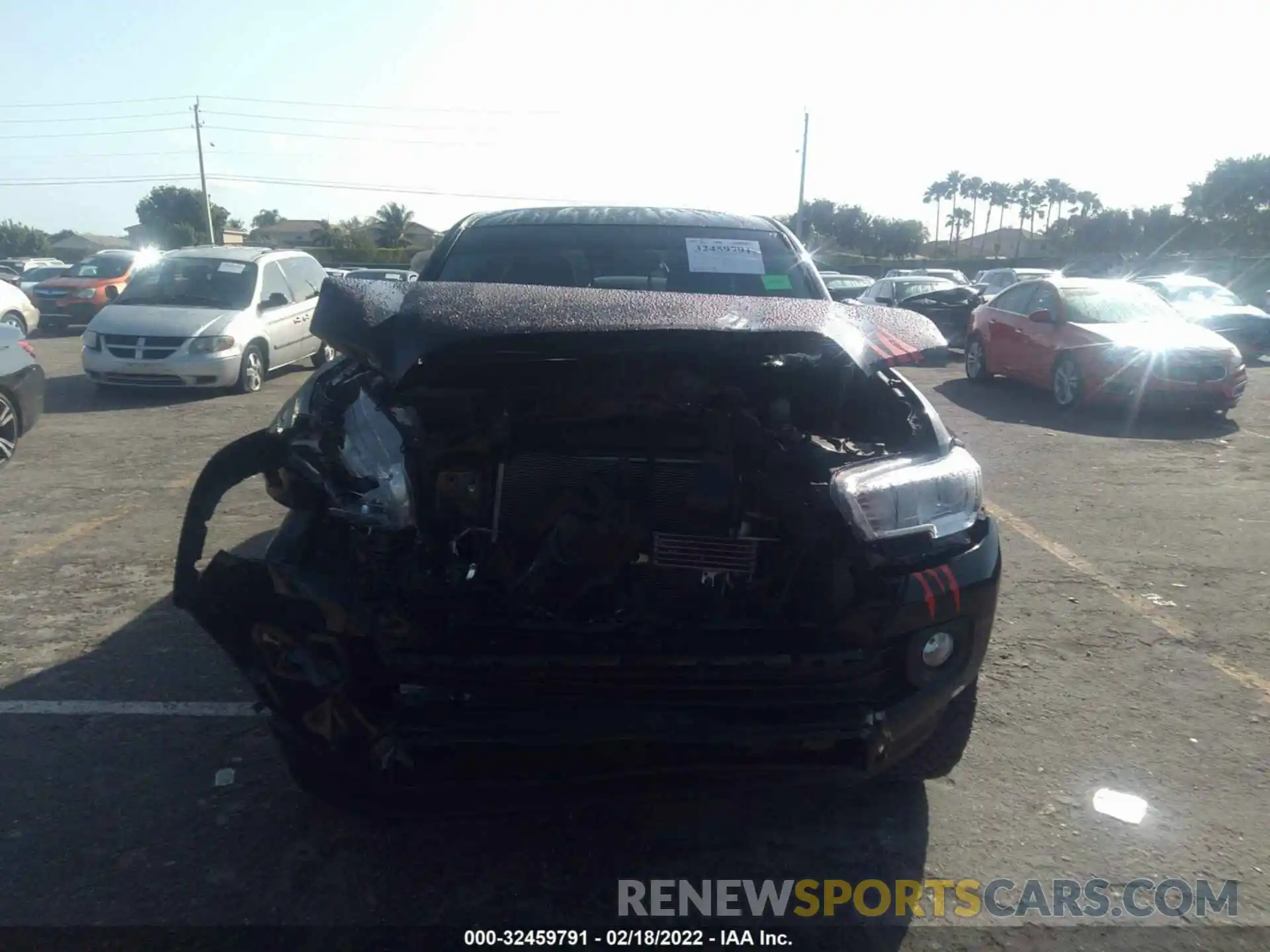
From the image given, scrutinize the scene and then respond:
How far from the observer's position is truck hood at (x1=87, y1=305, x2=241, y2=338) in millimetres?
11172

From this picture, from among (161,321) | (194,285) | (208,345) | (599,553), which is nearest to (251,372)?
(208,345)

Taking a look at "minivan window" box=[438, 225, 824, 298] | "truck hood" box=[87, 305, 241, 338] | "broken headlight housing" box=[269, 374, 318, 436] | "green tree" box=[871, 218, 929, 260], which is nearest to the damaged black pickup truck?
"broken headlight housing" box=[269, 374, 318, 436]

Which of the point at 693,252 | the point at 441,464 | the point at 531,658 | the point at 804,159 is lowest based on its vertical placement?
the point at 531,658

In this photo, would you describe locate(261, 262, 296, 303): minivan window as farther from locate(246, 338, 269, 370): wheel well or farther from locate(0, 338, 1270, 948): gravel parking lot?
locate(0, 338, 1270, 948): gravel parking lot

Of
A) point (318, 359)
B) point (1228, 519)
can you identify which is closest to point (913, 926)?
point (1228, 519)

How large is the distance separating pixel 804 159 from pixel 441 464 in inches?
2007

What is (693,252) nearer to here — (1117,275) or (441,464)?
(441,464)

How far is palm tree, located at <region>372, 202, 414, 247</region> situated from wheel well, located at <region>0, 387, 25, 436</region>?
191 ft

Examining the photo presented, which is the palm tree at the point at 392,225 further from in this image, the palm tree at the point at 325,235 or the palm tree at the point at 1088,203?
the palm tree at the point at 1088,203

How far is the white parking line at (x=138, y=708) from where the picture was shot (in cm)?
369

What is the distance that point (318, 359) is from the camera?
1434 centimetres

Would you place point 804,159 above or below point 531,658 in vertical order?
above

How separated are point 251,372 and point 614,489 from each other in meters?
10.2

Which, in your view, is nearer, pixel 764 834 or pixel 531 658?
pixel 531 658
